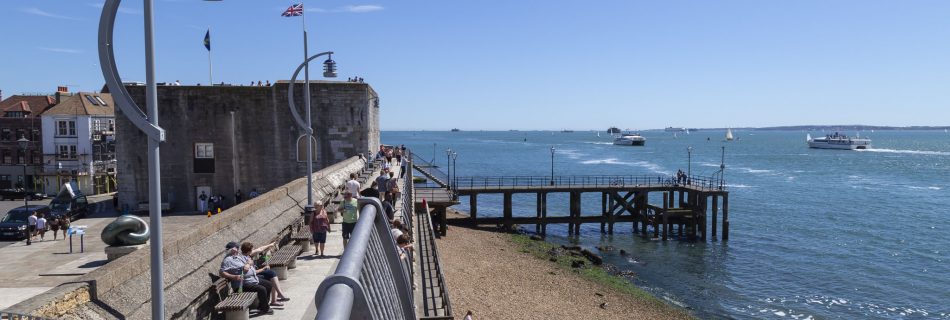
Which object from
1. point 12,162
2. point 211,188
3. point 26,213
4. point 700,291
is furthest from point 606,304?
point 12,162

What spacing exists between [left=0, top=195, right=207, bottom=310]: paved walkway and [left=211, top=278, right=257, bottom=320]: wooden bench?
9.18 ft

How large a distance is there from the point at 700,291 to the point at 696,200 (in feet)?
56.4

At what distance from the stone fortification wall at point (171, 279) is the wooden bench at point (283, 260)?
50 centimetres

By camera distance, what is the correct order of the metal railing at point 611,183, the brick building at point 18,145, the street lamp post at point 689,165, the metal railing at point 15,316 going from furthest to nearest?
1. the street lamp post at point 689,165
2. the brick building at point 18,145
3. the metal railing at point 611,183
4. the metal railing at point 15,316

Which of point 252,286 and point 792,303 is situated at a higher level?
point 252,286

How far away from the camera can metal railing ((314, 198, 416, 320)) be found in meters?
1.76

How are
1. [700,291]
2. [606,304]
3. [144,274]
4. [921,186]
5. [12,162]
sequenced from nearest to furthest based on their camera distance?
[144,274], [606,304], [700,291], [12,162], [921,186]

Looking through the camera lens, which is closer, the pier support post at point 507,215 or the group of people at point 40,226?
the group of people at point 40,226

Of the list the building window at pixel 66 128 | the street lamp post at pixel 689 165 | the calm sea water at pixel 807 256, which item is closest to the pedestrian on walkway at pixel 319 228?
the calm sea water at pixel 807 256

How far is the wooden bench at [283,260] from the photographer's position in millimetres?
11039

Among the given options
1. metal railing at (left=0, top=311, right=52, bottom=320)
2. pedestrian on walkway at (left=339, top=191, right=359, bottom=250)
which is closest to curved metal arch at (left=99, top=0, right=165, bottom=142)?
metal railing at (left=0, top=311, right=52, bottom=320)

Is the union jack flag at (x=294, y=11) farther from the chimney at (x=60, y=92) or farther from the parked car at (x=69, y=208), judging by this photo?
the chimney at (x=60, y=92)

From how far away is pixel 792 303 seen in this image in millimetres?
28984

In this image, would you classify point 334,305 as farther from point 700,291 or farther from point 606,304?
point 700,291
